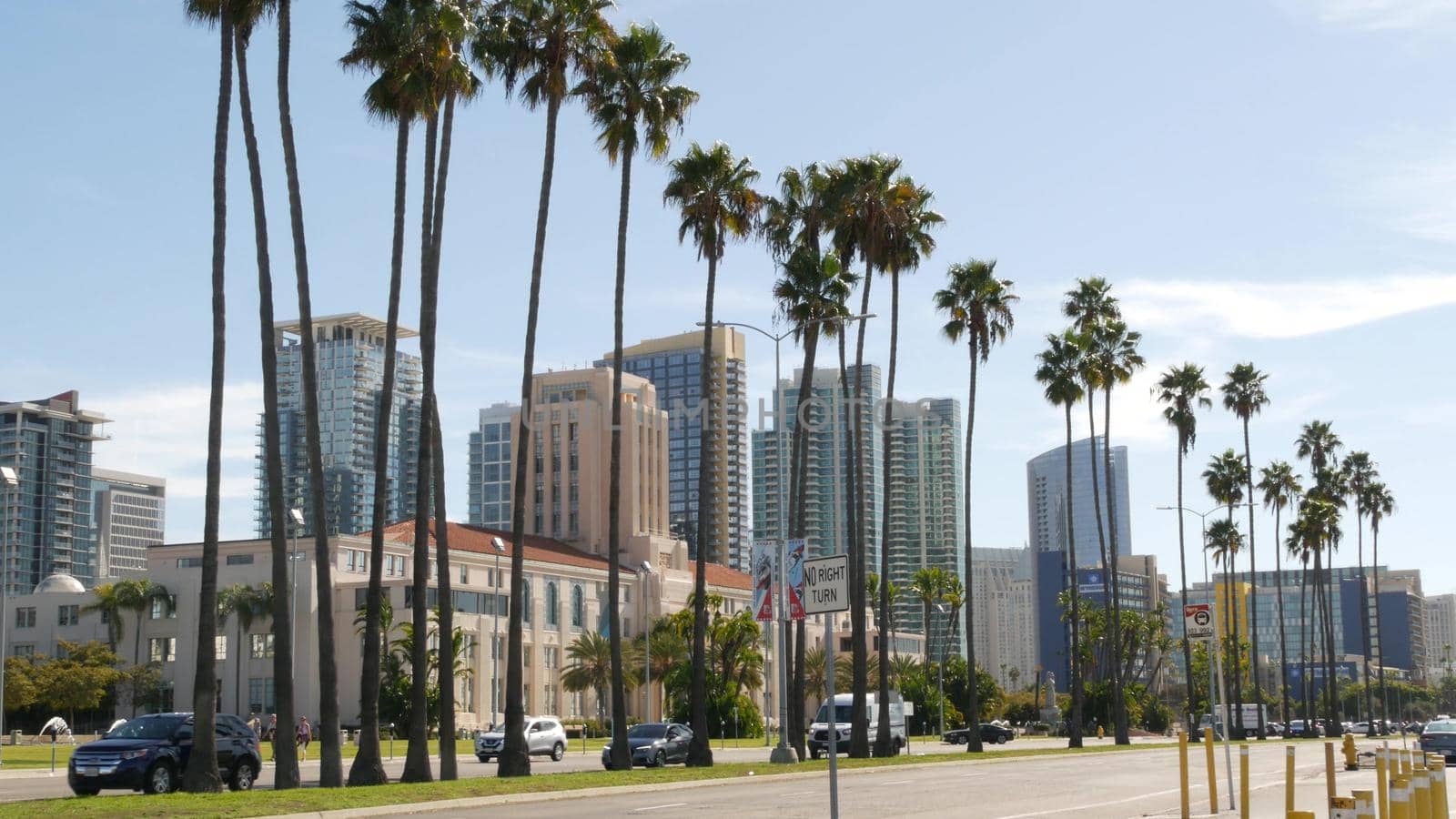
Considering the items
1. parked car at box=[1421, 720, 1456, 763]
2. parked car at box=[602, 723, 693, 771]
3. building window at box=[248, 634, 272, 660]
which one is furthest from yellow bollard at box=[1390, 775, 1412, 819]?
building window at box=[248, 634, 272, 660]

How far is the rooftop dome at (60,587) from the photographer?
108919 mm

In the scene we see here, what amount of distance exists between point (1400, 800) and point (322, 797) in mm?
18216

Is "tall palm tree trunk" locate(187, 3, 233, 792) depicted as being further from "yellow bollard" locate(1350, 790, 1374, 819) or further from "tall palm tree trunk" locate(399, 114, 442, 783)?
"yellow bollard" locate(1350, 790, 1374, 819)

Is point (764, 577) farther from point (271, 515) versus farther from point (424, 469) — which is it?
point (271, 515)

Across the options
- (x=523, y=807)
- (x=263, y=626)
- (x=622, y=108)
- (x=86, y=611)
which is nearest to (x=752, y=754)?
(x=622, y=108)

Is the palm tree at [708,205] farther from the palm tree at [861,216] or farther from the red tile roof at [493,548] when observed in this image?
the red tile roof at [493,548]

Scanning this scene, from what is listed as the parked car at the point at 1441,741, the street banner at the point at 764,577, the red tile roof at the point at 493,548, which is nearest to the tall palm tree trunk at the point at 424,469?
the street banner at the point at 764,577

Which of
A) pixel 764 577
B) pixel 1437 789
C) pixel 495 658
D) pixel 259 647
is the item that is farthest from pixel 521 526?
pixel 259 647

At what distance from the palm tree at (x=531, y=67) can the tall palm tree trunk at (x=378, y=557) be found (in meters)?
4.17

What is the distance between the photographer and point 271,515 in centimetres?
2898

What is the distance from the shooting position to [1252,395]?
95.2 meters

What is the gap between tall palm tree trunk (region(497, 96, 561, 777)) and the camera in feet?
116

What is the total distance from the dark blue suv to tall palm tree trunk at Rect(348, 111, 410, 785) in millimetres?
2671

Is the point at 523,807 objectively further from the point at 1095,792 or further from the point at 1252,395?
the point at 1252,395
